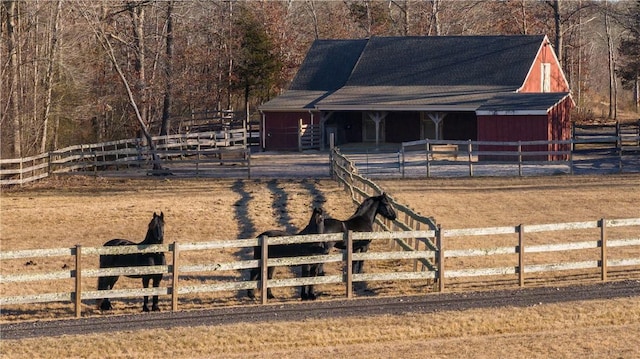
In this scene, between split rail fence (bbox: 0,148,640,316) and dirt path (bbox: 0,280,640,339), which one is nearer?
dirt path (bbox: 0,280,640,339)

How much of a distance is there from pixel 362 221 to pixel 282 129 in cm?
3426

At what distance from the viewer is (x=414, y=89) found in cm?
5462

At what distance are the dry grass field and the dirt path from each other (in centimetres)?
51

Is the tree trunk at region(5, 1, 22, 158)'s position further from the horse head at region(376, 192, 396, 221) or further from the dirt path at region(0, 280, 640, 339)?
the dirt path at region(0, 280, 640, 339)

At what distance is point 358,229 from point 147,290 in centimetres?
517

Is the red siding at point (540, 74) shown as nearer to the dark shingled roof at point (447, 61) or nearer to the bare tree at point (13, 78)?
the dark shingled roof at point (447, 61)

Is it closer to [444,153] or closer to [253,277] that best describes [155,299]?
[253,277]

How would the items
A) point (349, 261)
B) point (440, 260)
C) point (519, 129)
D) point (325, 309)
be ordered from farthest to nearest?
point (519, 129) → point (440, 260) → point (349, 261) → point (325, 309)

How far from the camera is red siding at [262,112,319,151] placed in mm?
54031

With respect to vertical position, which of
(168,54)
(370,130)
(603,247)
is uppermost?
(168,54)

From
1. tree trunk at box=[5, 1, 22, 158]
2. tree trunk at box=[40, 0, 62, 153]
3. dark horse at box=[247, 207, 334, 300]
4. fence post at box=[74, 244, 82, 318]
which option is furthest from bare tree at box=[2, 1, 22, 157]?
fence post at box=[74, 244, 82, 318]

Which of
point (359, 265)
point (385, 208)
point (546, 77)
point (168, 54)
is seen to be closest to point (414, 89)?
point (546, 77)

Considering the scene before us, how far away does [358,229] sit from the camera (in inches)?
790

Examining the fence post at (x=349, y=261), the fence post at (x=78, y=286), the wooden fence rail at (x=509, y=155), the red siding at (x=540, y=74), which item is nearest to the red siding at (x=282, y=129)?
the wooden fence rail at (x=509, y=155)
